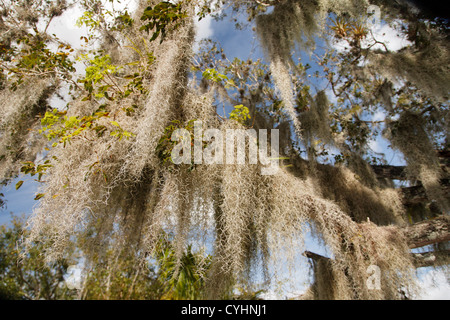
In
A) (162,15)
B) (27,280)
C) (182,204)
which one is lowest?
(27,280)

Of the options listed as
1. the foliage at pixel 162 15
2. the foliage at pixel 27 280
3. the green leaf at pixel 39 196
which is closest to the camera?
the green leaf at pixel 39 196

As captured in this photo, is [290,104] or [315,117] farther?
[315,117]

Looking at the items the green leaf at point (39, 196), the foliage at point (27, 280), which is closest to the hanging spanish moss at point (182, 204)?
the green leaf at point (39, 196)

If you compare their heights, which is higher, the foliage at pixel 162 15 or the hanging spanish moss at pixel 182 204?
the foliage at pixel 162 15

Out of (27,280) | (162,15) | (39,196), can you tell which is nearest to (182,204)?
(39,196)

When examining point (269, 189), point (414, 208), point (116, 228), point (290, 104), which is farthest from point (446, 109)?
point (116, 228)

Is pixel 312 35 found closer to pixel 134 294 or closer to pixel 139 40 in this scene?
pixel 139 40

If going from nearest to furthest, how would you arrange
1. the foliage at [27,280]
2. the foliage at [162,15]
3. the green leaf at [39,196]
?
the green leaf at [39,196]
the foliage at [162,15]
the foliage at [27,280]

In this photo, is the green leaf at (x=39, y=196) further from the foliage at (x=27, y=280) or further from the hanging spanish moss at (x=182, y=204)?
the foliage at (x=27, y=280)

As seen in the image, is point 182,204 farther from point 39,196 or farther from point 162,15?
point 162,15

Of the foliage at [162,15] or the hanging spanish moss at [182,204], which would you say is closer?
the hanging spanish moss at [182,204]

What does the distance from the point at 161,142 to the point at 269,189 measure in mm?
948

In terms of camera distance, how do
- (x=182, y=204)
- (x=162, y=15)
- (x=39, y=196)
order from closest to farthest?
(x=39, y=196) → (x=182, y=204) → (x=162, y=15)

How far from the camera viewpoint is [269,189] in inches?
83.9
